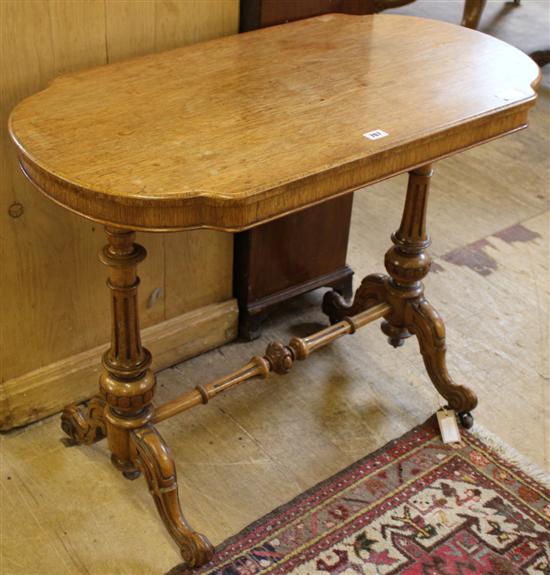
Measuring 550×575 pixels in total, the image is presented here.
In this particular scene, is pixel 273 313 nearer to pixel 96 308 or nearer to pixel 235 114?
pixel 96 308

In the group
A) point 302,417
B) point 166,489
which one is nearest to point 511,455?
point 302,417

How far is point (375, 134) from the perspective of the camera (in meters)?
1.61

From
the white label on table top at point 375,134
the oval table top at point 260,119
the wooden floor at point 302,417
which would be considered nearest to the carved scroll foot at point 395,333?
the wooden floor at point 302,417

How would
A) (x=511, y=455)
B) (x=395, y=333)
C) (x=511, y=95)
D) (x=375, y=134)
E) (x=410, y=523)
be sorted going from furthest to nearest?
(x=395, y=333)
(x=511, y=455)
(x=410, y=523)
(x=511, y=95)
(x=375, y=134)

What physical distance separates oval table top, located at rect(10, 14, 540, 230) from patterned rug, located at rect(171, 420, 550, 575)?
82 centimetres

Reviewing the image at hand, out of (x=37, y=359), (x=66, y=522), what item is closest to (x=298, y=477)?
(x=66, y=522)

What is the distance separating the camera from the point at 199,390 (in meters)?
1.97

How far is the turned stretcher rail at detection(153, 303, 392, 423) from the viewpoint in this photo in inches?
76.6

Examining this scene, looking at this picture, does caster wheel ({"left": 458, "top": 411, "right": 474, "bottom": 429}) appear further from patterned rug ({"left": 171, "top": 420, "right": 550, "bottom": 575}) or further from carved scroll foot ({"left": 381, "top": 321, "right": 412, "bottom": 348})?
carved scroll foot ({"left": 381, "top": 321, "right": 412, "bottom": 348})

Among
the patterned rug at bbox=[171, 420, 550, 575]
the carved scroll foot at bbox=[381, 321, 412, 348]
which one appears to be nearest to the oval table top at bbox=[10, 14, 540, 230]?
the carved scroll foot at bbox=[381, 321, 412, 348]

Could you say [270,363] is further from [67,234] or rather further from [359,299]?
[67,234]

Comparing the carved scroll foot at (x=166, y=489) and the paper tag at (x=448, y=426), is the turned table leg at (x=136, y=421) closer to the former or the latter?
the carved scroll foot at (x=166, y=489)

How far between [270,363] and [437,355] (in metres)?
0.47

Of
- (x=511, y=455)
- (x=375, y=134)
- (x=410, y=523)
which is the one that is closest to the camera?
(x=375, y=134)
